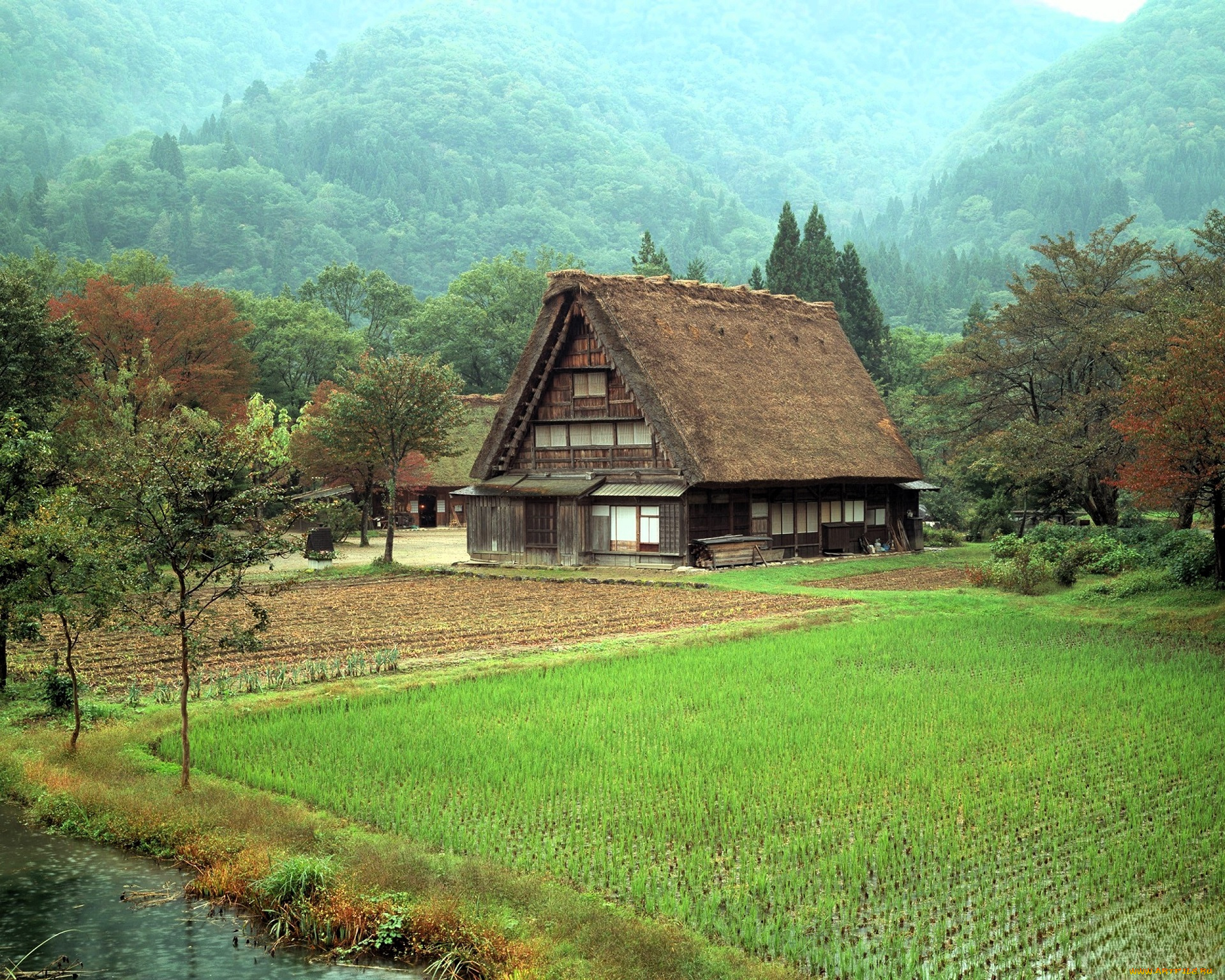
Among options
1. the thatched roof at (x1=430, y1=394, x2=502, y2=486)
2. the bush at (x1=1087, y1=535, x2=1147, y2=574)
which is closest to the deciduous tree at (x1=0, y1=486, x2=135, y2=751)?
the bush at (x1=1087, y1=535, x2=1147, y2=574)

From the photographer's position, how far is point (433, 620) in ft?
78.2

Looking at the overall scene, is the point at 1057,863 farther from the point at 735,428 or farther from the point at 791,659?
the point at 735,428

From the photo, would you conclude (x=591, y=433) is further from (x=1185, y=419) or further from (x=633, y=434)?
(x=1185, y=419)

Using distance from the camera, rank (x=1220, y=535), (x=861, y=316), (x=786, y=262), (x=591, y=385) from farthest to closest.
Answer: (x=861, y=316) < (x=786, y=262) < (x=591, y=385) < (x=1220, y=535)

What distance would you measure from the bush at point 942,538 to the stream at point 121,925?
3940 cm

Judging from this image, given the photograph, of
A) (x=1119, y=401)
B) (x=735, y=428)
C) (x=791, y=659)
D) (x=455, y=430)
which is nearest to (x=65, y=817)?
(x=791, y=659)

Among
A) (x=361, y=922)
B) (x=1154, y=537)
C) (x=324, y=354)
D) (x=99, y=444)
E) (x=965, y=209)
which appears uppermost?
(x=965, y=209)

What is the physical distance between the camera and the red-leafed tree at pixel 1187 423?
2066cm

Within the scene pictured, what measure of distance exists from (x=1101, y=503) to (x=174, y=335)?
38145mm

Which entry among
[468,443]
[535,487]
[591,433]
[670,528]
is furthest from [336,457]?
[468,443]

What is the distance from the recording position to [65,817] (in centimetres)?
1120

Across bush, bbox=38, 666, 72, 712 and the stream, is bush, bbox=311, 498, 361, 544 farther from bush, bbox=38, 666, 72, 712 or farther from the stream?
the stream

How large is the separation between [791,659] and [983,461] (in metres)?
21.8

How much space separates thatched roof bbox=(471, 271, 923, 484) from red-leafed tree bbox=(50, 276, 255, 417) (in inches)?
722
